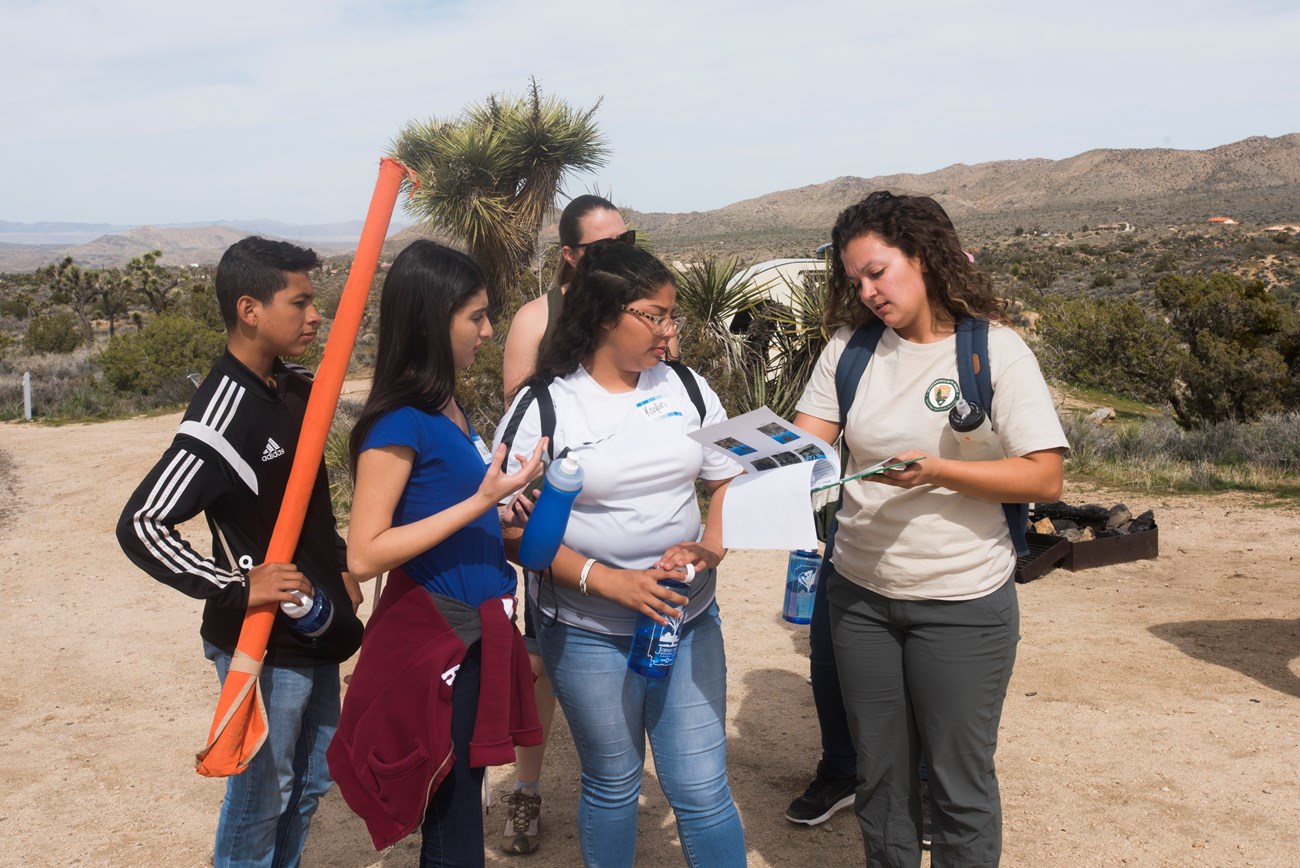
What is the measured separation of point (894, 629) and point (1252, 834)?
6.42 feet

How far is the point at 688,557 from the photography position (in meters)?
2.39

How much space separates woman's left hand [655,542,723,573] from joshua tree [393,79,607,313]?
1279 cm

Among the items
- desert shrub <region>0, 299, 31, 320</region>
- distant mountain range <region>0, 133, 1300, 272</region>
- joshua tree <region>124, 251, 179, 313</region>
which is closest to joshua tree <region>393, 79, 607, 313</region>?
joshua tree <region>124, 251, 179, 313</region>

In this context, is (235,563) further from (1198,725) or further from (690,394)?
(1198,725)

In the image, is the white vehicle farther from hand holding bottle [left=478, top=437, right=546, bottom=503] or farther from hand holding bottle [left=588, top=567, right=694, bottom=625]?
hand holding bottle [left=478, top=437, right=546, bottom=503]

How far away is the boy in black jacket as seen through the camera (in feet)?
7.37

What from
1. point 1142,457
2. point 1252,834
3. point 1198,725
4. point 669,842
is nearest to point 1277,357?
point 1142,457

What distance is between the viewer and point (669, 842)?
3.65 metres

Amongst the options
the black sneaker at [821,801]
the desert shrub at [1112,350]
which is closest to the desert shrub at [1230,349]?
the desert shrub at [1112,350]

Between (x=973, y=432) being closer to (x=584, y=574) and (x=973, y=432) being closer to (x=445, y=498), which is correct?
(x=584, y=574)

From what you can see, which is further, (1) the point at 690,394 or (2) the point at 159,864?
(2) the point at 159,864

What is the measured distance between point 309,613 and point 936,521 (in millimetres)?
1448

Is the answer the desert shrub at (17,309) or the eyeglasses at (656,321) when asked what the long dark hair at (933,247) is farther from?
the desert shrub at (17,309)

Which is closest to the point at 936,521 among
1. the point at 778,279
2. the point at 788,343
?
the point at 788,343
